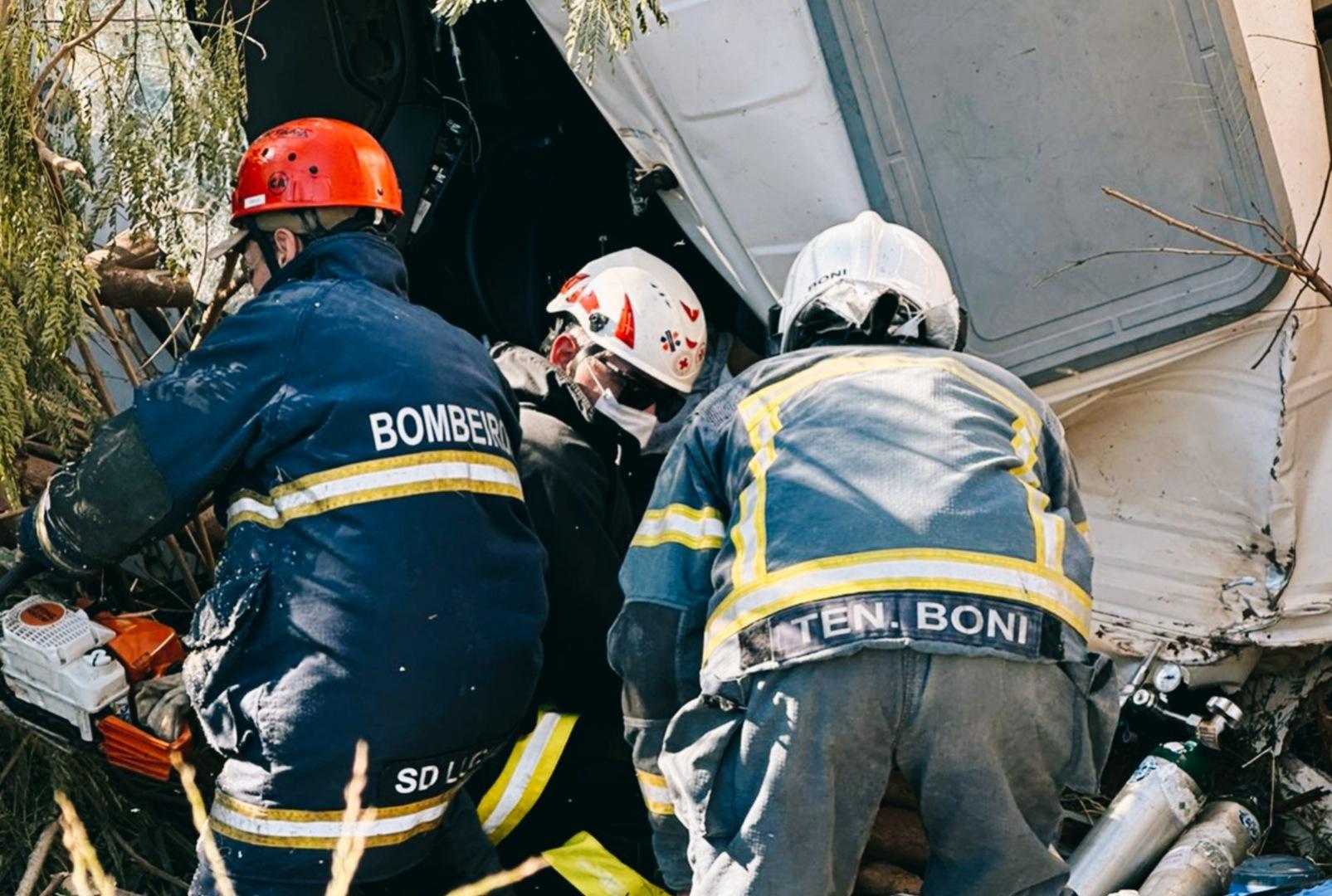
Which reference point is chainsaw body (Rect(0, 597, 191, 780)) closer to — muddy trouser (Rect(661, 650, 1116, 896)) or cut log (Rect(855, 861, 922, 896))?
muddy trouser (Rect(661, 650, 1116, 896))

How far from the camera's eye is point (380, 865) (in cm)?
333

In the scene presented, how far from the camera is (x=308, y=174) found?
3645mm

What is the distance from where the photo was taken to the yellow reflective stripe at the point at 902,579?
273 cm

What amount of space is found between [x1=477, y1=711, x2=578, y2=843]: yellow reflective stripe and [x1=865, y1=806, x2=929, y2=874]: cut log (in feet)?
3.15

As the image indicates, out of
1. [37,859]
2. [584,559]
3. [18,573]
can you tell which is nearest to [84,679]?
[18,573]

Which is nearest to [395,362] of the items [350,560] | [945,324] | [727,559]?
[350,560]

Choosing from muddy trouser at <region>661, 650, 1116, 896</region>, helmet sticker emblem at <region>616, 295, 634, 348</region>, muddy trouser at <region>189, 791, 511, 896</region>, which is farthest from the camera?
helmet sticker emblem at <region>616, 295, 634, 348</region>

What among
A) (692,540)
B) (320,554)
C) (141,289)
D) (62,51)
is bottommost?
(692,540)

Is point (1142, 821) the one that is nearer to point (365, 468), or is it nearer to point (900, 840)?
point (900, 840)

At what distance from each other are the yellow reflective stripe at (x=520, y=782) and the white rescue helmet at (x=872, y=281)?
3.83 ft

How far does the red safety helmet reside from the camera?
3.63 meters

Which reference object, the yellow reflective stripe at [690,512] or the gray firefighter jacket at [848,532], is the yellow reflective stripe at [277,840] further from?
the yellow reflective stripe at [690,512]

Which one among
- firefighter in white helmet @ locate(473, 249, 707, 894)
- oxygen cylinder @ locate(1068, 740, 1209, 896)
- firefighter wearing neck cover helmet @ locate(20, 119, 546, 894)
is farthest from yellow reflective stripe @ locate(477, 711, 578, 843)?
oxygen cylinder @ locate(1068, 740, 1209, 896)

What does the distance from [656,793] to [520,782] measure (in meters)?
0.82
